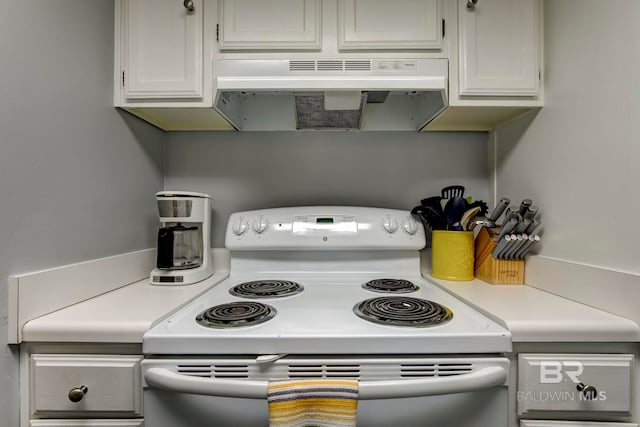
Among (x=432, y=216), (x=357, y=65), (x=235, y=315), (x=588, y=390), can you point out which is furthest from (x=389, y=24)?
(x=588, y=390)

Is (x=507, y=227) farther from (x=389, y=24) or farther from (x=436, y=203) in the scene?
(x=389, y=24)

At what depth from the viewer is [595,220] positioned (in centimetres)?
83

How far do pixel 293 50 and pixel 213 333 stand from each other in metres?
0.89

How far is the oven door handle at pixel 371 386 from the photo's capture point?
0.58 meters

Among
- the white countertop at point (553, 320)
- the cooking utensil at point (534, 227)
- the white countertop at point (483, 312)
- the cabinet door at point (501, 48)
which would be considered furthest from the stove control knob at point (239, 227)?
the cooking utensil at point (534, 227)

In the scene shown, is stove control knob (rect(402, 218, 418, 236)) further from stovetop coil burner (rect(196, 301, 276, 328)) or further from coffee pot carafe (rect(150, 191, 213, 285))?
coffee pot carafe (rect(150, 191, 213, 285))

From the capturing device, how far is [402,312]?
770 mm

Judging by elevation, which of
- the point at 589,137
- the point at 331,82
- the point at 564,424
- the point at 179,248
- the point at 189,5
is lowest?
the point at 564,424

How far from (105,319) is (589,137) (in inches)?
53.5

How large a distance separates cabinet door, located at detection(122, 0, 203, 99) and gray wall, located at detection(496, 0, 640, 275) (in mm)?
1168

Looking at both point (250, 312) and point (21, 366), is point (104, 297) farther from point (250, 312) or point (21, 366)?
point (250, 312)

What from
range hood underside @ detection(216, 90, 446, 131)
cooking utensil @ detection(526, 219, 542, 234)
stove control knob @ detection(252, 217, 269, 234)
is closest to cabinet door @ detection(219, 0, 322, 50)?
range hood underside @ detection(216, 90, 446, 131)

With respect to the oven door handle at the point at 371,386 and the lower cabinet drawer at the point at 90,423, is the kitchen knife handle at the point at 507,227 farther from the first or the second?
the lower cabinet drawer at the point at 90,423

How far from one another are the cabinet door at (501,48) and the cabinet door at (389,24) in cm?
11
